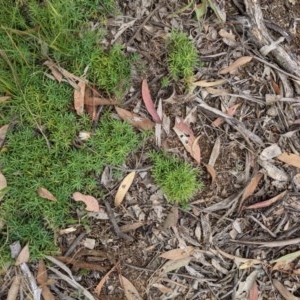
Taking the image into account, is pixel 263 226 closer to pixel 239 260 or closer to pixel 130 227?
pixel 239 260

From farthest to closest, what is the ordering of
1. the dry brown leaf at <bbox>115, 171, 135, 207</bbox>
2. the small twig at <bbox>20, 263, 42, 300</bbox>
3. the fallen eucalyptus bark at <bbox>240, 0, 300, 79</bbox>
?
the fallen eucalyptus bark at <bbox>240, 0, 300, 79</bbox>, the dry brown leaf at <bbox>115, 171, 135, 207</bbox>, the small twig at <bbox>20, 263, 42, 300</bbox>

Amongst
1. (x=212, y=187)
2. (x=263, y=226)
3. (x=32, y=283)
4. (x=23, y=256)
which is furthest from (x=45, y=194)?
(x=263, y=226)

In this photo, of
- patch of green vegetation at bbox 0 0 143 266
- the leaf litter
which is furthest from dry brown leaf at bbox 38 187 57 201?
the leaf litter

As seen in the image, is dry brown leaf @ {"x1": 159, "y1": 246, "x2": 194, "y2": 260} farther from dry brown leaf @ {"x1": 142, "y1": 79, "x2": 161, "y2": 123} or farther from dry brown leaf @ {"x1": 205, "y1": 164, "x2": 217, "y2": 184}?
dry brown leaf @ {"x1": 142, "y1": 79, "x2": 161, "y2": 123}

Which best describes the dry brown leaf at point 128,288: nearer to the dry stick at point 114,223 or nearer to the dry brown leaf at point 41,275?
the dry stick at point 114,223

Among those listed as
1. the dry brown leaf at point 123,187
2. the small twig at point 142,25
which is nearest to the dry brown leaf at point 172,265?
the dry brown leaf at point 123,187

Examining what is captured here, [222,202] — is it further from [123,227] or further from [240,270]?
[123,227]
